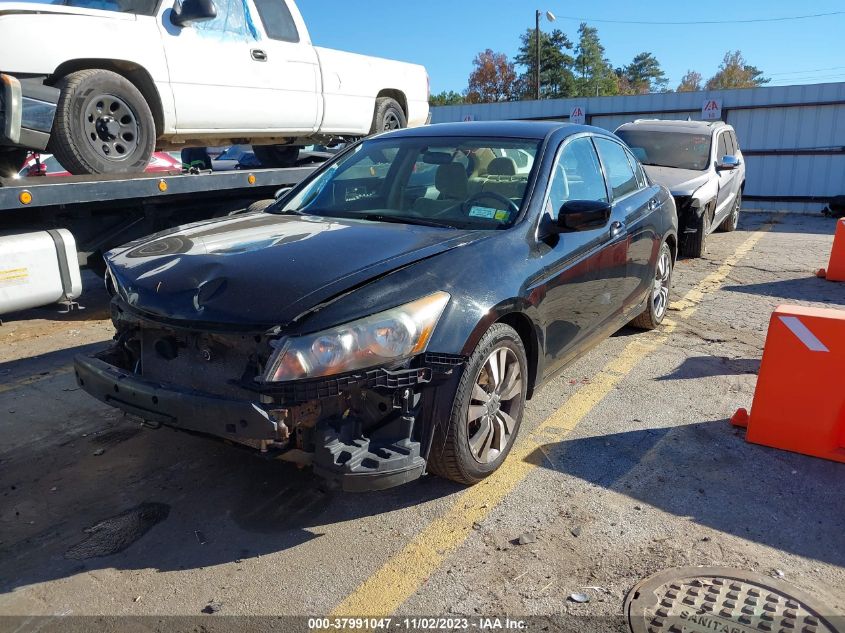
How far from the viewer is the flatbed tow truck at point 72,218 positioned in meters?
5.14

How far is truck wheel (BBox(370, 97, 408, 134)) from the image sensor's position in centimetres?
861

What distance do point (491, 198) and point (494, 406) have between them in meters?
1.16

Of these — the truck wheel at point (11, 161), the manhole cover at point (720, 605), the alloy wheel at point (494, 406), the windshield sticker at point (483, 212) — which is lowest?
the manhole cover at point (720, 605)

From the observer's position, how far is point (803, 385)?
3650mm

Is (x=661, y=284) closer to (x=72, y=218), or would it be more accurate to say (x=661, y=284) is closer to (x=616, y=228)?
(x=616, y=228)

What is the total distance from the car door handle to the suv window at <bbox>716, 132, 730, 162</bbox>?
6.66 m

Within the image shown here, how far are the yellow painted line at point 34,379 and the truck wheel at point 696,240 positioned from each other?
7517 mm

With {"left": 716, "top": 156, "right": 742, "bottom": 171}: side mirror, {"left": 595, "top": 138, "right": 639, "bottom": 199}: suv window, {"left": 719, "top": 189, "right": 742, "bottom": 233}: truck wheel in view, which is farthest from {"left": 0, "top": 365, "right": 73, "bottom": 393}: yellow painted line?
{"left": 719, "top": 189, "right": 742, "bottom": 233}: truck wheel

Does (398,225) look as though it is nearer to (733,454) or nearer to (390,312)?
(390,312)

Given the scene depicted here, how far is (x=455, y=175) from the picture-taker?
3941mm

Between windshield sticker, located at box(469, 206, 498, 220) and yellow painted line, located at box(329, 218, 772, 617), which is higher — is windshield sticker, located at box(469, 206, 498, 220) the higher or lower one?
the higher one

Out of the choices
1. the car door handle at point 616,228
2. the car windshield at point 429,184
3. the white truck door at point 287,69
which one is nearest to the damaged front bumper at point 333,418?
the car windshield at point 429,184

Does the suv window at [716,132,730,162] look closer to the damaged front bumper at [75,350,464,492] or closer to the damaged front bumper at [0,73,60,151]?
the damaged front bumper at [0,73,60,151]

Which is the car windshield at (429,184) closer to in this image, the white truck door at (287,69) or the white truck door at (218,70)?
the white truck door at (218,70)
